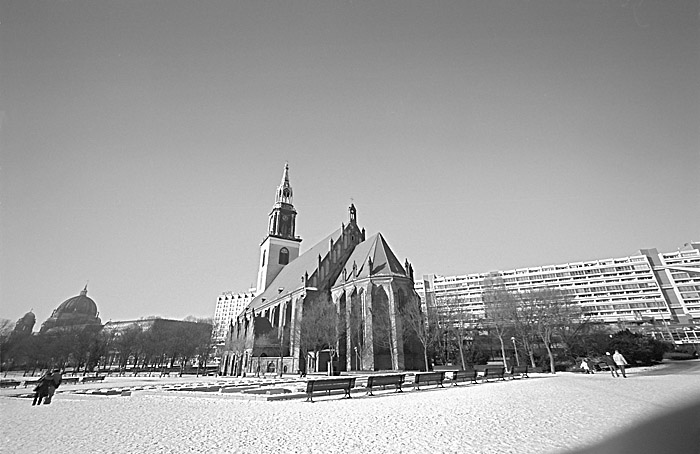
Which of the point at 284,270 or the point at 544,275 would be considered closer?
the point at 284,270

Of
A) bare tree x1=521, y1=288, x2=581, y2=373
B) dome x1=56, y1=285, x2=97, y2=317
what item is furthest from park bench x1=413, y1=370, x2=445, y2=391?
dome x1=56, y1=285, x2=97, y2=317

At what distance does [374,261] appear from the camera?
40.5m

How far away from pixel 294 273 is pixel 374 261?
16.6m

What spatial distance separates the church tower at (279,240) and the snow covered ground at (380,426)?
49.7m

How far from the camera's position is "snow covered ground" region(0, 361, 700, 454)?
21.2 feet

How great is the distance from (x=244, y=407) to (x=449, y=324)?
33.1m

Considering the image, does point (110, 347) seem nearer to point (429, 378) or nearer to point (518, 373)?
point (429, 378)

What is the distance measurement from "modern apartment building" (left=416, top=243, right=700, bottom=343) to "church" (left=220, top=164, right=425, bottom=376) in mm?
28218

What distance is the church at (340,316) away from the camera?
36281 millimetres

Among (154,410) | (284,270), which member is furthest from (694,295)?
(154,410)

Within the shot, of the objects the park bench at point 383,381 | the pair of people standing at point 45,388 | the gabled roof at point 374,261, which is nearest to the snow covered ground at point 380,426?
the pair of people standing at point 45,388

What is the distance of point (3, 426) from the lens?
9.12 m

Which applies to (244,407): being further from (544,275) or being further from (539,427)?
(544,275)

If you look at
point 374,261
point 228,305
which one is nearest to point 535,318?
point 374,261
